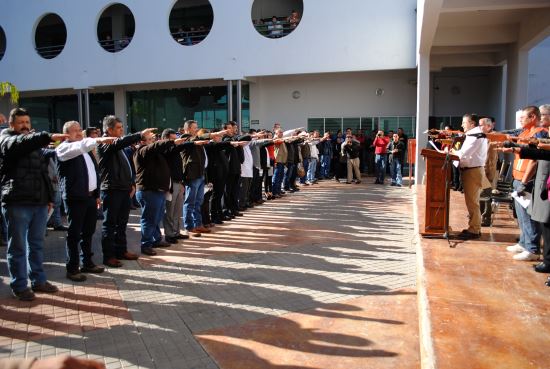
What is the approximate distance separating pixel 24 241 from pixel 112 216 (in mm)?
1291

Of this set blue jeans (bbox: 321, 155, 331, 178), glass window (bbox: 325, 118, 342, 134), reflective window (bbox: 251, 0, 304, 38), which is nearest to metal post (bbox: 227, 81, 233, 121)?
reflective window (bbox: 251, 0, 304, 38)

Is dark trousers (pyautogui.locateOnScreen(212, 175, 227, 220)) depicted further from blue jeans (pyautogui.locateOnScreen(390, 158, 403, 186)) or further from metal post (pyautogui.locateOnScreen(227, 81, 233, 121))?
metal post (pyautogui.locateOnScreen(227, 81, 233, 121))

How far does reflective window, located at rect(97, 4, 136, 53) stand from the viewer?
22.3 m

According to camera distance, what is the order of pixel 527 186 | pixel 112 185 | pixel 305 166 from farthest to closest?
pixel 305 166 → pixel 112 185 → pixel 527 186

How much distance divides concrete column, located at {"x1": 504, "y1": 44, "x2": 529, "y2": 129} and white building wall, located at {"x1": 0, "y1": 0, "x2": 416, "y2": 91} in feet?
15.3

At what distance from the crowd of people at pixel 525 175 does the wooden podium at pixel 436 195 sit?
10.6 inches

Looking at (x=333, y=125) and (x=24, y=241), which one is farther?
(x=333, y=125)

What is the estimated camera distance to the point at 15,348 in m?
3.91

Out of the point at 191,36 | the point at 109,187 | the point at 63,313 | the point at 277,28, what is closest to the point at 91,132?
the point at 109,187

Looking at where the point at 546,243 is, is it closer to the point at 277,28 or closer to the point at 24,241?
the point at 24,241

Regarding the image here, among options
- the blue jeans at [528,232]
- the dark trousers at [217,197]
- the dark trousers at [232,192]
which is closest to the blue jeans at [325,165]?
the dark trousers at [232,192]

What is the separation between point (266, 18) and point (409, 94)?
7359mm

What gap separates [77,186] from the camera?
18.1 ft

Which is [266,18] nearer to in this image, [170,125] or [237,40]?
[237,40]
